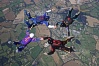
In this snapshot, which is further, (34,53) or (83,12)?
(83,12)

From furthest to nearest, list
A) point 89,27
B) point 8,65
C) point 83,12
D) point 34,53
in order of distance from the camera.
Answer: point 83,12 → point 89,27 → point 34,53 → point 8,65

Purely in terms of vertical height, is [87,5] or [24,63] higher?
[87,5]

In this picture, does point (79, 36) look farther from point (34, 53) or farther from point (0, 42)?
point (0, 42)

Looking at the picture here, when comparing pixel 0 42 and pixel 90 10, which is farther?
pixel 90 10

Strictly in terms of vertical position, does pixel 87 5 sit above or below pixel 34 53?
above

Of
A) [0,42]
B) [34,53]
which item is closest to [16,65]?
[34,53]

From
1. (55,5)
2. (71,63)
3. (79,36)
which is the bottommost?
(71,63)

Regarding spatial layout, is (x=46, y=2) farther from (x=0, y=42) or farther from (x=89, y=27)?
(x=0, y=42)

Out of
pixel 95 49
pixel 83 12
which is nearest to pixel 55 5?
pixel 83 12

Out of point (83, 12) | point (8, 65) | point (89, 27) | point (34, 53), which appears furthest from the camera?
point (83, 12)
